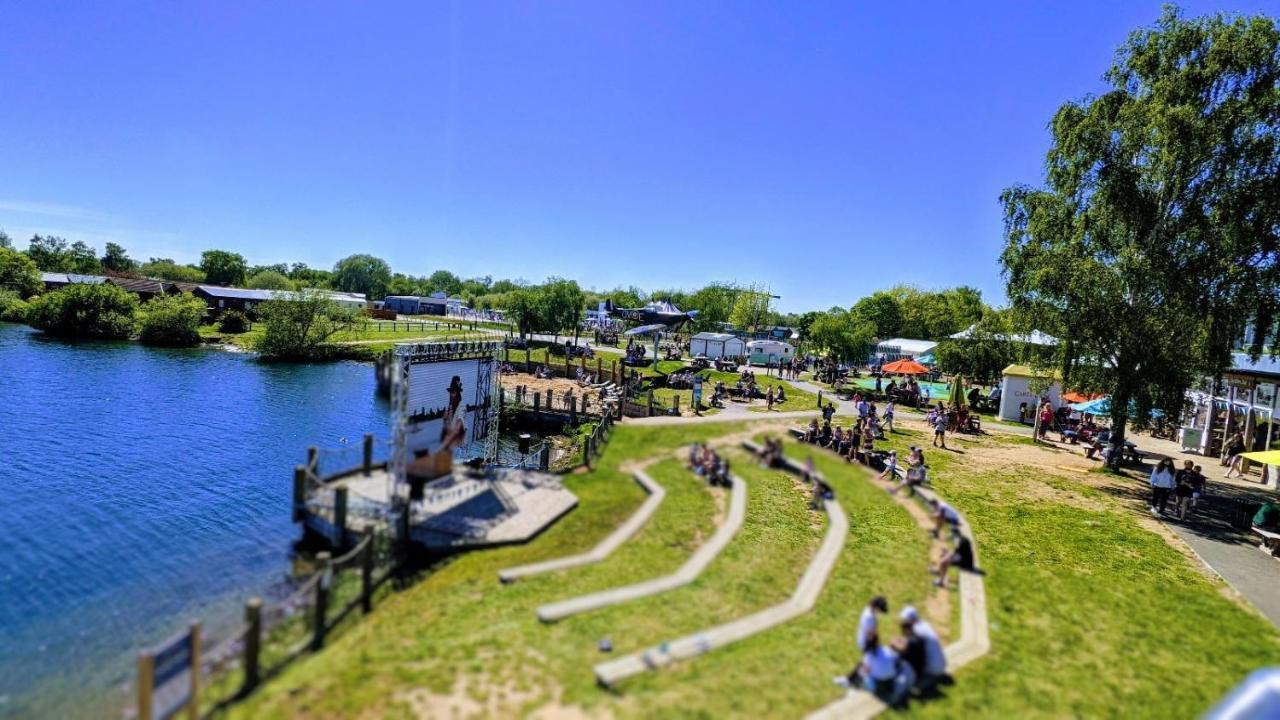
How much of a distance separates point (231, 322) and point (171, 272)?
112048 mm

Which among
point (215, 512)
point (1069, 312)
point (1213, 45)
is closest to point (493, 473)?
point (215, 512)

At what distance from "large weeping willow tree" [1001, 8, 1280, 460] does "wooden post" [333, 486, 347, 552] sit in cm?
2509

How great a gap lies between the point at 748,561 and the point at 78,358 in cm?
6836

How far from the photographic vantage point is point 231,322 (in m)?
81.0

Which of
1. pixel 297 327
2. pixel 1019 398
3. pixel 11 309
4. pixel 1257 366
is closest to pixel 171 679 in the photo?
pixel 1257 366

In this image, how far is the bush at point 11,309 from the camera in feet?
275

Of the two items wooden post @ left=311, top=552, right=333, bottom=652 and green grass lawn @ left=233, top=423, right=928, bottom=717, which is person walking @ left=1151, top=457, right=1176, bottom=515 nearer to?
green grass lawn @ left=233, top=423, right=928, bottom=717

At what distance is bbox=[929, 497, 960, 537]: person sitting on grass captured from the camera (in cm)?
1042

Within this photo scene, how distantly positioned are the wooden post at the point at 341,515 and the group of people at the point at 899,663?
9884 millimetres

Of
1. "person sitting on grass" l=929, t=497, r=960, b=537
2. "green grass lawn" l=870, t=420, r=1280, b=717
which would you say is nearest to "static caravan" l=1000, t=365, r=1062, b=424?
"green grass lawn" l=870, t=420, r=1280, b=717

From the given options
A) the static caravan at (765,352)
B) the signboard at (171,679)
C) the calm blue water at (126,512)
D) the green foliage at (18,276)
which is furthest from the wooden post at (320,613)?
the green foliage at (18,276)

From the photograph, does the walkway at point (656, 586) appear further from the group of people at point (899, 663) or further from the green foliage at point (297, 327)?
the green foliage at point (297, 327)

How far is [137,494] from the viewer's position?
73.9 ft

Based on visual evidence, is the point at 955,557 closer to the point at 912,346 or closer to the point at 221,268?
the point at 912,346
